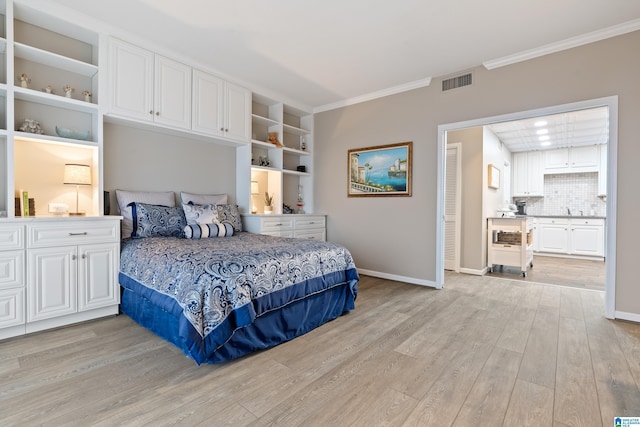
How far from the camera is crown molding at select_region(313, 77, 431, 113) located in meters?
4.11

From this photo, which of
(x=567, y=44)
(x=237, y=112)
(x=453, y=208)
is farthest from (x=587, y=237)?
(x=237, y=112)

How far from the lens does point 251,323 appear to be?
2139mm

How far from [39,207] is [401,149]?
13.5 feet

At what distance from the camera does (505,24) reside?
111 inches

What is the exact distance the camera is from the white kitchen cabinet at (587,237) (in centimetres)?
625

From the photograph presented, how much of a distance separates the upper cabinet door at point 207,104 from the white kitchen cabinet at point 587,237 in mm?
7268

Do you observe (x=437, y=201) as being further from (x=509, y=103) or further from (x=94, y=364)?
(x=94, y=364)

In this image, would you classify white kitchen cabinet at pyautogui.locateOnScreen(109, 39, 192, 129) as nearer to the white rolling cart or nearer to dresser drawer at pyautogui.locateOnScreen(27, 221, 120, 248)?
dresser drawer at pyautogui.locateOnScreen(27, 221, 120, 248)

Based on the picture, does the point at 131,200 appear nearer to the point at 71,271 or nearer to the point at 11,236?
the point at 71,271

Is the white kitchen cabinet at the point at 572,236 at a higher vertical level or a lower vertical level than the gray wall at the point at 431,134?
lower

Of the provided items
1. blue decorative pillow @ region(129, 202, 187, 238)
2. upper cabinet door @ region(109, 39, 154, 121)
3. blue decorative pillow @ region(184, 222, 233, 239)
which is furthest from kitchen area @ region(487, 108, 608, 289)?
upper cabinet door @ region(109, 39, 154, 121)

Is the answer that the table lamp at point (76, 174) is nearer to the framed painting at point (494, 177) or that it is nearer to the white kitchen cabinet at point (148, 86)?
the white kitchen cabinet at point (148, 86)

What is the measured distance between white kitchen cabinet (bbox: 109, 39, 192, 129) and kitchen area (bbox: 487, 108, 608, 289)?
4.81m

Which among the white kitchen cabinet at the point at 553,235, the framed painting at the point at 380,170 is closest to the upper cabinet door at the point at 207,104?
the framed painting at the point at 380,170
